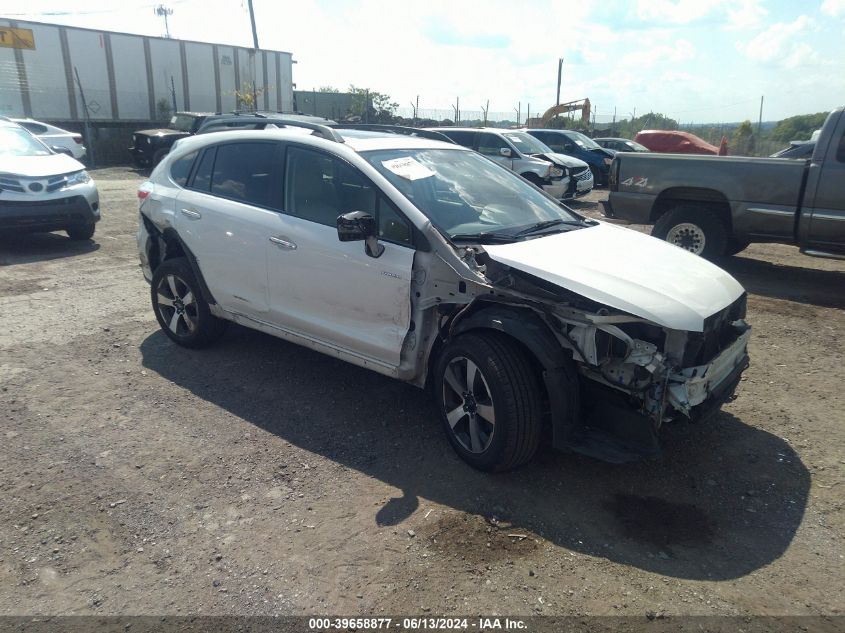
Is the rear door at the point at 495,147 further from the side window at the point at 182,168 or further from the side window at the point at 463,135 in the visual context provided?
the side window at the point at 182,168

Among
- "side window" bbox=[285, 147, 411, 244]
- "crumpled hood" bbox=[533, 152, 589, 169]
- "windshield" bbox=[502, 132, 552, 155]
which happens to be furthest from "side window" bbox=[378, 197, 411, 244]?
"windshield" bbox=[502, 132, 552, 155]

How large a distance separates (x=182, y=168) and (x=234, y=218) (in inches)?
40.9

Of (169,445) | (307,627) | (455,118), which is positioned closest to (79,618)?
(307,627)

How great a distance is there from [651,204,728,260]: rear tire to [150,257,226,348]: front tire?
5.74 meters

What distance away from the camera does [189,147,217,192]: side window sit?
5.13 meters

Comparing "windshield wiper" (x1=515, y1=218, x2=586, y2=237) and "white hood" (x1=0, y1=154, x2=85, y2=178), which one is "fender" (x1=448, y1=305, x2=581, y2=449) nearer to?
"windshield wiper" (x1=515, y1=218, x2=586, y2=237)

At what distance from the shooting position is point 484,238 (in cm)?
390

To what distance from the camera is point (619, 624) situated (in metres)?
2.63

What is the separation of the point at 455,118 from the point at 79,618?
32469mm

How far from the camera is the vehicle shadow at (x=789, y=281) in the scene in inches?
287

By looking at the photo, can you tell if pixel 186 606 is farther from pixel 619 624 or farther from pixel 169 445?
pixel 619 624

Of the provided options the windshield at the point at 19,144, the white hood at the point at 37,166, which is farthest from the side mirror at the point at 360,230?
the windshield at the point at 19,144

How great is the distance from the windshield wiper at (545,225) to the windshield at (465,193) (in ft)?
0.07

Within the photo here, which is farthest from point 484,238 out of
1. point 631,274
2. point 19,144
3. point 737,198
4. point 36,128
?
point 36,128
